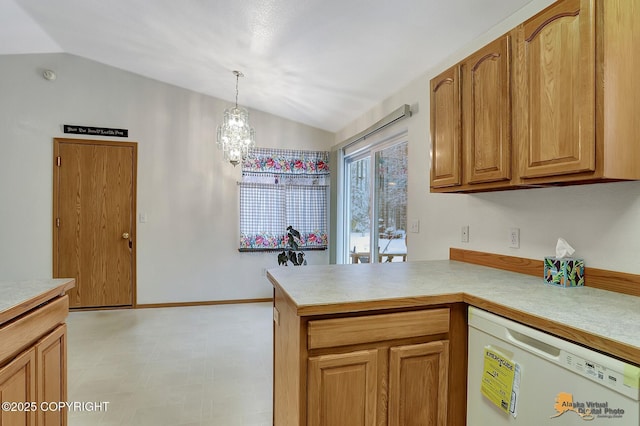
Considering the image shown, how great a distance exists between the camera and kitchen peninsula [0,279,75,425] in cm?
112

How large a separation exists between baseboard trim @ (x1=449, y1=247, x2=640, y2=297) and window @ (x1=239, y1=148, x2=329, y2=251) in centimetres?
261

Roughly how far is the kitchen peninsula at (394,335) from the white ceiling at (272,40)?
1.62 meters

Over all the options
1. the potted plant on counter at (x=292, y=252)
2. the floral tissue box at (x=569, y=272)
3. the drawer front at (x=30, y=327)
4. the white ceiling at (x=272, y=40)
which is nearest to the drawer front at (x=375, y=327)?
the floral tissue box at (x=569, y=272)

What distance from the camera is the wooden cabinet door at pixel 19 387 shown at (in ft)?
3.60

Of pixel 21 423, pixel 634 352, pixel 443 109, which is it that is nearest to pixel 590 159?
pixel 634 352

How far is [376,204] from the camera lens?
3.81m

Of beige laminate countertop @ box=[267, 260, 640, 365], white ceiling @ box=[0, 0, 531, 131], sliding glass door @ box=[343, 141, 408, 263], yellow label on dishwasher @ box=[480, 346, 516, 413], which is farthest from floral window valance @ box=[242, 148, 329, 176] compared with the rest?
yellow label on dishwasher @ box=[480, 346, 516, 413]

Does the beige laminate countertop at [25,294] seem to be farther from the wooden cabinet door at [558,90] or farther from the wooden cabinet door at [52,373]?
the wooden cabinet door at [558,90]

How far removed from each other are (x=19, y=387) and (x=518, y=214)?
2439 millimetres

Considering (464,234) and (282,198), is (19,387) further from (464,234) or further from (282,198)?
(282,198)

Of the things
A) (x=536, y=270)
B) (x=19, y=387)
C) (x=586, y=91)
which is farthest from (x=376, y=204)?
(x=19, y=387)

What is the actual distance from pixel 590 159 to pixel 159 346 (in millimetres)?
3452

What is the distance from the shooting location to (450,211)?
2.46m

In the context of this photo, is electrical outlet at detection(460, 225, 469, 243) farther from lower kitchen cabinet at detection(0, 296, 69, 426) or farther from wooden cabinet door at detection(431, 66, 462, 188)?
lower kitchen cabinet at detection(0, 296, 69, 426)
